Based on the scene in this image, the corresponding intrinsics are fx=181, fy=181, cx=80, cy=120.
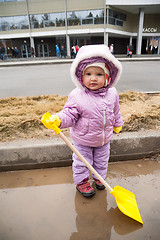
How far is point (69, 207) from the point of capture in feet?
5.21

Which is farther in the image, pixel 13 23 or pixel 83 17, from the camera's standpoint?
pixel 13 23

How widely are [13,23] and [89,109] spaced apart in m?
26.6

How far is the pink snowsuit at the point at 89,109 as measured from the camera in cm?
144

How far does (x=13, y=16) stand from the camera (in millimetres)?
23500

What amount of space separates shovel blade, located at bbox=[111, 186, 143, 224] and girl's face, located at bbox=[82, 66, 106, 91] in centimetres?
92

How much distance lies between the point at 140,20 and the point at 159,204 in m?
25.8

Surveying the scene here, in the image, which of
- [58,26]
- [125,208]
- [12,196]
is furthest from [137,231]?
[58,26]

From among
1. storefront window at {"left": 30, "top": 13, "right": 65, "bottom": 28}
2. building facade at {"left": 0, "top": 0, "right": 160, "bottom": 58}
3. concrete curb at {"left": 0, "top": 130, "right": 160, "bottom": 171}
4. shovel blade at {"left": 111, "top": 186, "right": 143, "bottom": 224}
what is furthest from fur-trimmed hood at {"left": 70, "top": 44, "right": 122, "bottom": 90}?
storefront window at {"left": 30, "top": 13, "right": 65, "bottom": 28}

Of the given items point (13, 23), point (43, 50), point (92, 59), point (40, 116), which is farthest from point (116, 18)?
point (92, 59)

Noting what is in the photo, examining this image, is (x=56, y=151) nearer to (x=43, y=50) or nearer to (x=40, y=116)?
(x=40, y=116)

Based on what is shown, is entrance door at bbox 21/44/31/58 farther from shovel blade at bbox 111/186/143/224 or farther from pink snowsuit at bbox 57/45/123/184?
shovel blade at bbox 111/186/143/224

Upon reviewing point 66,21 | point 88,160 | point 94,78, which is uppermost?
point 66,21

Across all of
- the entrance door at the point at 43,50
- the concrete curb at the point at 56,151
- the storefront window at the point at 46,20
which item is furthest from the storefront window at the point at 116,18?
the concrete curb at the point at 56,151

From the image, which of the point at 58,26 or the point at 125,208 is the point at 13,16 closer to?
the point at 58,26
